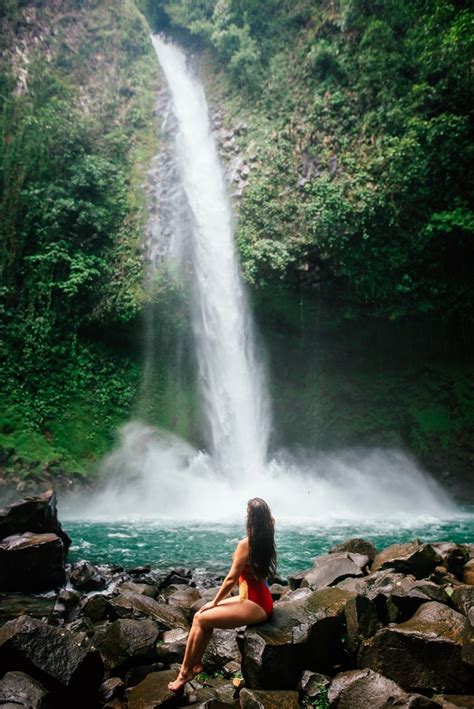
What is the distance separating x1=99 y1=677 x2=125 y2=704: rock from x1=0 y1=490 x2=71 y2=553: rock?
4631 mm

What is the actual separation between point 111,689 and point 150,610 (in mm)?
1525

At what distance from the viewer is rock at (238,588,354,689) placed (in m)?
3.46

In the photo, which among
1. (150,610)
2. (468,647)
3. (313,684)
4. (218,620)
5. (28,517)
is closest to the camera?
(468,647)

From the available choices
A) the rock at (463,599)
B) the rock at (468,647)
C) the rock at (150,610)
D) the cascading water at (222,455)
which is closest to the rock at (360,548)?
the rock at (463,599)

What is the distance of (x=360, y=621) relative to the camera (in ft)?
12.3

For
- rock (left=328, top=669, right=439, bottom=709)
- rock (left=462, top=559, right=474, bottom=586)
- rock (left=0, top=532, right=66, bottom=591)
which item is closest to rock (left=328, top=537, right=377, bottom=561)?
rock (left=462, top=559, right=474, bottom=586)

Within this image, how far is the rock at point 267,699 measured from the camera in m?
3.20

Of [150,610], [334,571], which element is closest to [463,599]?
[334,571]

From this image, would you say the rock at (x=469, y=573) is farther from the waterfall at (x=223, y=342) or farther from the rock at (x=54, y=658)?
the waterfall at (x=223, y=342)

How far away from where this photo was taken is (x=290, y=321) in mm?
16828

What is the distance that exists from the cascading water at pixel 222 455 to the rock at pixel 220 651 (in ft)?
26.0

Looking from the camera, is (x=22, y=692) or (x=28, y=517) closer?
(x=22, y=692)

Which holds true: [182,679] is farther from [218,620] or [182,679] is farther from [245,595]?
[245,595]

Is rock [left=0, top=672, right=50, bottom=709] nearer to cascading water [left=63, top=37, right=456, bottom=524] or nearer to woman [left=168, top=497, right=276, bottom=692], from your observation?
woman [left=168, top=497, right=276, bottom=692]
